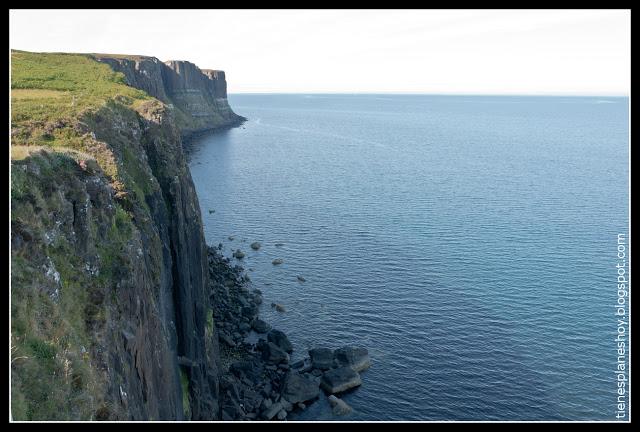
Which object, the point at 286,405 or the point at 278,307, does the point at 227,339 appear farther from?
the point at 286,405

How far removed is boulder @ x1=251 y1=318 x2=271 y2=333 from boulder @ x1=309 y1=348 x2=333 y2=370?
7061 mm

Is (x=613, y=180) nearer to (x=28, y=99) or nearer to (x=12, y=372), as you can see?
(x=28, y=99)

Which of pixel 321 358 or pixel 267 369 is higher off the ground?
pixel 321 358

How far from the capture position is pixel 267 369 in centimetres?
5159

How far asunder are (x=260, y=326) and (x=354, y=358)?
496 inches

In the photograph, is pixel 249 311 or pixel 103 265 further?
pixel 249 311

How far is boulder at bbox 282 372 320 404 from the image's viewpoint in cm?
4719

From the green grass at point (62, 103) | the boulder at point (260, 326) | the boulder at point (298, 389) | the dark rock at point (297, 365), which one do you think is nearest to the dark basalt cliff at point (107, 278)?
the green grass at point (62, 103)

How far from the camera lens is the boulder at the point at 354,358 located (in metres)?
51.4

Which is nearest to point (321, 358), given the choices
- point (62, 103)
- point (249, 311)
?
point (249, 311)

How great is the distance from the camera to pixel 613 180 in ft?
417

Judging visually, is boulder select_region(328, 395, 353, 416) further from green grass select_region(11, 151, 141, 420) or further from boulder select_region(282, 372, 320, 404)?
green grass select_region(11, 151, 141, 420)

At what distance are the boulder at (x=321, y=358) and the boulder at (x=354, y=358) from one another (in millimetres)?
742
